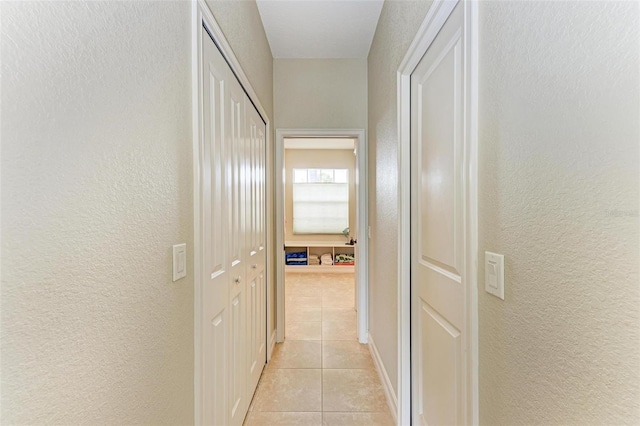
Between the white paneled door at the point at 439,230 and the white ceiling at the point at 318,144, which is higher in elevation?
the white ceiling at the point at 318,144

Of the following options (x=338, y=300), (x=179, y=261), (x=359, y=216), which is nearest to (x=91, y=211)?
(x=179, y=261)

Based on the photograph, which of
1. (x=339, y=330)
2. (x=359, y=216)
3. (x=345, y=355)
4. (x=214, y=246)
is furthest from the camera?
(x=339, y=330)

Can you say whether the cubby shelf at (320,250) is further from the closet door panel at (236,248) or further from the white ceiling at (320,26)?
the closet door panel at (236,248)

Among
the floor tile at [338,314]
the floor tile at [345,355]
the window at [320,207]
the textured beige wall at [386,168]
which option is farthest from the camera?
the window at [320,207]

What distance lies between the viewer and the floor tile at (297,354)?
7.89ft

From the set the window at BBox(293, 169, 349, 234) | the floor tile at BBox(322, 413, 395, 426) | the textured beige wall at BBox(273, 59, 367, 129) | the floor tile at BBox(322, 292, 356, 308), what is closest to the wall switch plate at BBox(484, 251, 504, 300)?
the floor tile at BBox(322, 413, 395, 426)

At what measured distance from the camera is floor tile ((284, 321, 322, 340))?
292cm

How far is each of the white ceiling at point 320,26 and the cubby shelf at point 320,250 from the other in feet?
12.5

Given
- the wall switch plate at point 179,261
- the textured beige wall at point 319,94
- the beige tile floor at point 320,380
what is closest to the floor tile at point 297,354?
the beige tile floor at point 320,380

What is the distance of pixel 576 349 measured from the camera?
59cm

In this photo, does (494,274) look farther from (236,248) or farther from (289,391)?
(289,391)

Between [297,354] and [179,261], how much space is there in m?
1.94

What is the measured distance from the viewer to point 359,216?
2.84 m

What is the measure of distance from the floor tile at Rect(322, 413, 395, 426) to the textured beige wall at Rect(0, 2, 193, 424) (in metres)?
1.12
